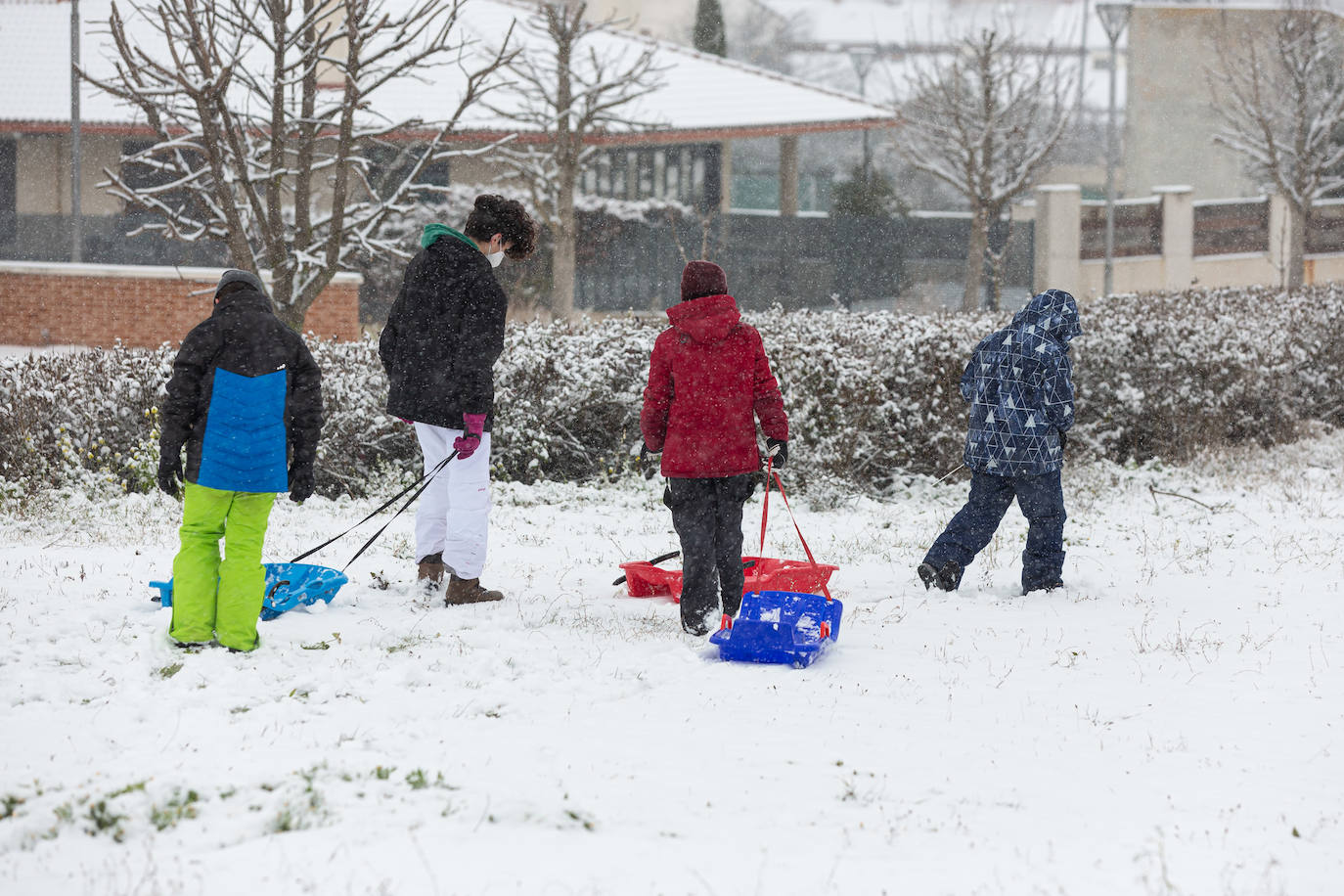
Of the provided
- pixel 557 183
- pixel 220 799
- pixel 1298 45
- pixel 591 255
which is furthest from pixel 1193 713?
pixel 1298 45

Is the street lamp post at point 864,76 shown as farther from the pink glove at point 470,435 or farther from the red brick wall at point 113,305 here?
the pink glove at point 470,435

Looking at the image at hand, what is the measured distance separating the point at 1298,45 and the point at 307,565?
89.4 ft

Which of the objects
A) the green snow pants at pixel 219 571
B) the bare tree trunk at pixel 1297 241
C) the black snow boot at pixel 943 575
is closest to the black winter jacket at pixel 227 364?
the green snow pants at pixel 219 571

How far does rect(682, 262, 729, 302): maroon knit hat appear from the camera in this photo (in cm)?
515

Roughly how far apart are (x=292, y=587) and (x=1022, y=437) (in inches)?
132

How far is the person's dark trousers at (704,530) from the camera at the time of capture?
5215 mm

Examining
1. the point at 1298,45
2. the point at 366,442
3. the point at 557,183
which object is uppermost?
the point at 1298,45

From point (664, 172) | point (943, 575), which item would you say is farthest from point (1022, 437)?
point (664, 172)

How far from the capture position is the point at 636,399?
8867 millimetres

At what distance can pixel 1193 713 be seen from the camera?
4.39 m

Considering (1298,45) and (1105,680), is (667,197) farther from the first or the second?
(1105,680)

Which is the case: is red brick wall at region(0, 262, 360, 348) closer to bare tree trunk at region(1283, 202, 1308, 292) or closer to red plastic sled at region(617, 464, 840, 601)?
red plastic sled at region(617, 464, 840, 601)

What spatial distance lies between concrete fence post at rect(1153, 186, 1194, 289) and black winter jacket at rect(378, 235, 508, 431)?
23760 millimetres

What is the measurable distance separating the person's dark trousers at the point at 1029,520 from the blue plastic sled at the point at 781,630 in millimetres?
1339
